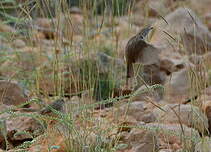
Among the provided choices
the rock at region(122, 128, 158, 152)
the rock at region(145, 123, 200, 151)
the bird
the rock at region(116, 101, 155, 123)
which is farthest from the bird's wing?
the rock at region(122, 128, 158, 152)

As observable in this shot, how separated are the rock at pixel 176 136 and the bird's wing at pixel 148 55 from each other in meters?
0.53

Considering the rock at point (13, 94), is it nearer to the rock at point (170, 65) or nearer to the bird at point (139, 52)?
the bird at point (139, 52)

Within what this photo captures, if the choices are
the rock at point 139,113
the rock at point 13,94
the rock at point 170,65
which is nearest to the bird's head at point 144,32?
the rock at point 139,113

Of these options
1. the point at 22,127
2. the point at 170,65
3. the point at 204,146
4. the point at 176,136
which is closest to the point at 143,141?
the point at 176,136

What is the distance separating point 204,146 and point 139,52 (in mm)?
832

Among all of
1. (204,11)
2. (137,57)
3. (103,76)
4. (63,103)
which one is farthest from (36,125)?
(204,11)

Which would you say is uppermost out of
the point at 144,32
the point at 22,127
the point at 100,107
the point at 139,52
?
the point at 144,32

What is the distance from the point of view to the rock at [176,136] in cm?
168

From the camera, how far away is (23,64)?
3029 mm

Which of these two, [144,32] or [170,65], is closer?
[144,32]

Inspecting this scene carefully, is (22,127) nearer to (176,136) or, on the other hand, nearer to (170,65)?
(176,136)

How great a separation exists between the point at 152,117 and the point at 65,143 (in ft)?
1.82

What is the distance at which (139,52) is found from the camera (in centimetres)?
239

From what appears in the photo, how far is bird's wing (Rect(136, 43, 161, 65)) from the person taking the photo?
2.49m
